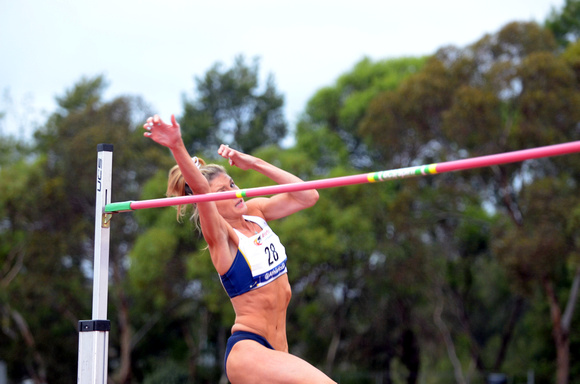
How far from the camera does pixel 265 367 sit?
3053mm

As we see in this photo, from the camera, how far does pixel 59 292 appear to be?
827 inches

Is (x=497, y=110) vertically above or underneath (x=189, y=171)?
above

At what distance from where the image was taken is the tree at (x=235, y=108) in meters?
23.9

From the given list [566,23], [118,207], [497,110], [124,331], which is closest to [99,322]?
[118,207]

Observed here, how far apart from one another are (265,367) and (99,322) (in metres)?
0.91

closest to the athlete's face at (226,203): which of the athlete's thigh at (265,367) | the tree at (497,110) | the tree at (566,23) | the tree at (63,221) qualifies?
the athlete's thigh at (265,367)

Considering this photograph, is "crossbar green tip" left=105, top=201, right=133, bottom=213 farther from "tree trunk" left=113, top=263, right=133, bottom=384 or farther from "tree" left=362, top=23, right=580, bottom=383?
"tree trunk" left=113, top=263, right=133, bottom=384

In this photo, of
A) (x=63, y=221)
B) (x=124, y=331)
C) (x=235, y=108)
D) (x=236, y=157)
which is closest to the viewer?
(x=236, y=157)

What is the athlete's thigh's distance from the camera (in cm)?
295

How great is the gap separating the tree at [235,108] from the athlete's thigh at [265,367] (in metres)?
20.6

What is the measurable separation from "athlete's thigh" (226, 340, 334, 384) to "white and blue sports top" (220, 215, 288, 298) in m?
0.27

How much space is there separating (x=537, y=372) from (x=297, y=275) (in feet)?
26.7

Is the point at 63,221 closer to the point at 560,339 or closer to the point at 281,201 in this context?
the point at 560,339

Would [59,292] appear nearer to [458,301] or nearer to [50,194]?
[50,194]
